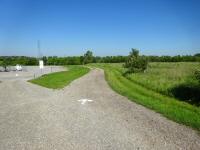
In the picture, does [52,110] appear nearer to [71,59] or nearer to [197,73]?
[197,73]

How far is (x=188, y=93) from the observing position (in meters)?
19.5

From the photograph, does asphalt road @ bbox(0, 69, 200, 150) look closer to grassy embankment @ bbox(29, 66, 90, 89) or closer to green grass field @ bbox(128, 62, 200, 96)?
green grass field @ bbox(128, 62, 200, 96)

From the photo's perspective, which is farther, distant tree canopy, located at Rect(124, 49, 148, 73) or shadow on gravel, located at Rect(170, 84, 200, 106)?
distant tree canopy, located at Rect(124, 49, 148, 73)

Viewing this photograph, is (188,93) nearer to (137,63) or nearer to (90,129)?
(90,129)

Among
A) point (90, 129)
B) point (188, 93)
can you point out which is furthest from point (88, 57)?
point (90, 129)

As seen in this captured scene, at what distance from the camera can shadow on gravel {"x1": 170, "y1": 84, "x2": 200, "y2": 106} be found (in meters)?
18.0

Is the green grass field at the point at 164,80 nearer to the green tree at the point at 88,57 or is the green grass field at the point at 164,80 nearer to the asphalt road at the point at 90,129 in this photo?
the asphalt road at the point at 90,129

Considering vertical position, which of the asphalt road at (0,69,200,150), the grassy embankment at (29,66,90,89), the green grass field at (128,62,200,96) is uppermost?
the green grass field at (128,62,200,96)

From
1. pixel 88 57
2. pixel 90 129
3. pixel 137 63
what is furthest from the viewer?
pixel 88 57

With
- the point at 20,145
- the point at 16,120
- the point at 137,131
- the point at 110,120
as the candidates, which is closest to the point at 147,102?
the point at 110,120

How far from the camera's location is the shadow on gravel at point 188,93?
59.2ft

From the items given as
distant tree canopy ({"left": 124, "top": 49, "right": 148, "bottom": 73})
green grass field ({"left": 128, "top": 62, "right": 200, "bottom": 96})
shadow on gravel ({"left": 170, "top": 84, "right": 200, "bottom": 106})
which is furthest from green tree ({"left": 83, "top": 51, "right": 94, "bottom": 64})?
shadow on gravel ({"left": 170, "top": 84, "right": 200, "bottom": 106})

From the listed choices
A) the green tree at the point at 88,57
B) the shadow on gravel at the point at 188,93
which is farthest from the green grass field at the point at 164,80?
the green tree at the point at 88,57

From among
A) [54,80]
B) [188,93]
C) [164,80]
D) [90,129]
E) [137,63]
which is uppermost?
[137,63]
